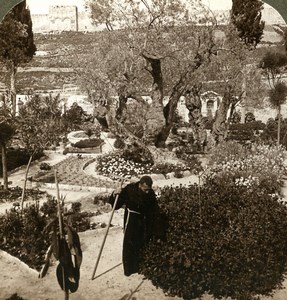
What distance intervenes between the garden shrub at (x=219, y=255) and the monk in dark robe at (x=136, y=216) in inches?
6.8

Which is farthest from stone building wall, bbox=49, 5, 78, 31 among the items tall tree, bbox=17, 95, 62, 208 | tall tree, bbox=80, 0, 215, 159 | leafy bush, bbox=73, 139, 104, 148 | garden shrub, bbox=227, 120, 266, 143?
garden shrub, bbox=227, 120, 266, 143

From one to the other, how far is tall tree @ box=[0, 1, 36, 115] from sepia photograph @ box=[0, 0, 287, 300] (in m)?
0.03

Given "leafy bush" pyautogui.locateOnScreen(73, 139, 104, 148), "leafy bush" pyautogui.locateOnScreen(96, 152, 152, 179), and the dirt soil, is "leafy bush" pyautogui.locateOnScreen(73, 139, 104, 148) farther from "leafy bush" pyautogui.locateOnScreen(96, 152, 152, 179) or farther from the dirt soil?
the dirt soil

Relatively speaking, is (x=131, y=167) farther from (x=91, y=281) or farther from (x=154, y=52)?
(x=91, y=281)

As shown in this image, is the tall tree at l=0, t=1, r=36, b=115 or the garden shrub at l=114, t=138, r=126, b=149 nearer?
the tall tree at l=0, t=1, r=36, b=115

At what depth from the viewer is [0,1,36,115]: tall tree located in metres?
5.48

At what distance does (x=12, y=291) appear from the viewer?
4992 millimetres

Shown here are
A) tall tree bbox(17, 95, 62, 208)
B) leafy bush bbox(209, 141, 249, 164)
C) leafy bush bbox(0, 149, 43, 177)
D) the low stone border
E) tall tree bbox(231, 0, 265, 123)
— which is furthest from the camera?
leafy bush bbox(0, 149, 43, 177)

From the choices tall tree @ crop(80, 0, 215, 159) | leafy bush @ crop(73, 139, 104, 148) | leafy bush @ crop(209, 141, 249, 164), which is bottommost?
leafy bush @ crop(73, 139, 104, 148)

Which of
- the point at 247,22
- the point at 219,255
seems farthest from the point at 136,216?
the point at 247,22

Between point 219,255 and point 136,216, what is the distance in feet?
3.48

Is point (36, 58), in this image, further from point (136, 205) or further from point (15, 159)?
point (136, 205)

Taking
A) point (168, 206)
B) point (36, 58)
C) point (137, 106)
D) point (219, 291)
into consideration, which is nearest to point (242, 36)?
point (137, 106)

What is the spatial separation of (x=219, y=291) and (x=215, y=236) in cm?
62
